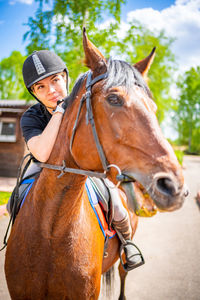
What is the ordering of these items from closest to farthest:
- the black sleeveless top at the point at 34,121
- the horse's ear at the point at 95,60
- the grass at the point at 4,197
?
the horse's ear at the point at 95,60 → the black sleeveless top at the point at 34,121 → the grass at the point at 4,197

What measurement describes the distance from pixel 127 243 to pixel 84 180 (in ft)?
5.63

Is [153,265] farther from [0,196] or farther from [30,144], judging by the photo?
[0,196]

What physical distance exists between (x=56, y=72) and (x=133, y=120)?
136cm

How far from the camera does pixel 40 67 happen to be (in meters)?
2.17

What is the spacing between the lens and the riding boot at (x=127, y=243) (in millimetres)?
2762

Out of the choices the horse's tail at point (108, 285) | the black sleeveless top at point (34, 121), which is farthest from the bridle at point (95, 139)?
the horse's tail at point (108, 285)

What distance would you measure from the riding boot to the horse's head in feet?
5.26

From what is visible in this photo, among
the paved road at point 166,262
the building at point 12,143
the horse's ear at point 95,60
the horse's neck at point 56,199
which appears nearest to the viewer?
the horse's ear at point 95,60

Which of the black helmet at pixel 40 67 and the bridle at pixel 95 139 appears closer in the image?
the bridle at pixel 95 139

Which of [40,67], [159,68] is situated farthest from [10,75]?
[40,67]

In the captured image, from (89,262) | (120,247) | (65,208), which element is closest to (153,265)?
(120,247)

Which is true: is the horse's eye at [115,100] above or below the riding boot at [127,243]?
above

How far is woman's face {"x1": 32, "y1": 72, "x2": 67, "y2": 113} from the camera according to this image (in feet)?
6.87

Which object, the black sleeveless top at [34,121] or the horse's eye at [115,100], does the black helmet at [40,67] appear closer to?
the black sleeveless top at [34,121]
